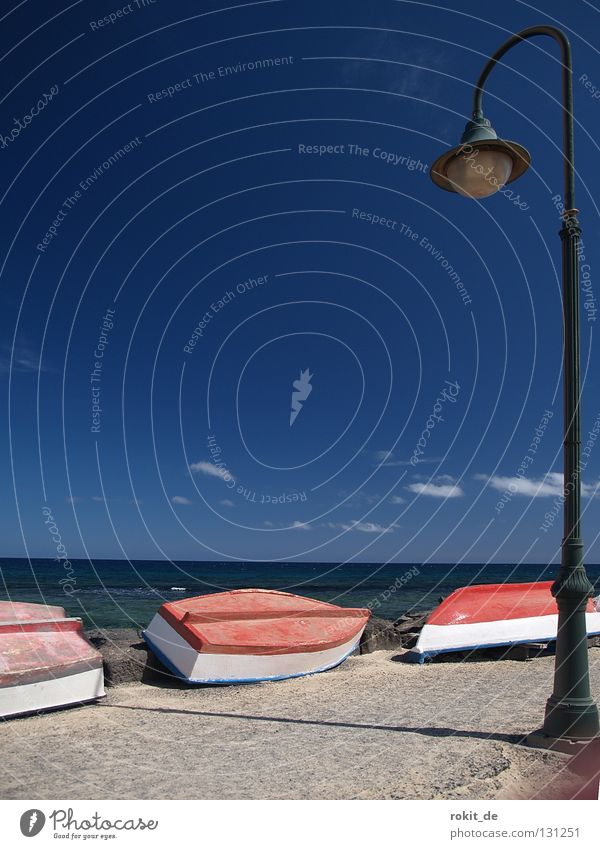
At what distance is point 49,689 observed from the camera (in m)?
7.40

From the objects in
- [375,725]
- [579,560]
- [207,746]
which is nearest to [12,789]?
[207,746]

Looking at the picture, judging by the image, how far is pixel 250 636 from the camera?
9891 mm

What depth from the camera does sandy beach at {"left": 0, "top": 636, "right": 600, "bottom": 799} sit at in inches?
180

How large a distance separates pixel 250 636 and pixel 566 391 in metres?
6.39

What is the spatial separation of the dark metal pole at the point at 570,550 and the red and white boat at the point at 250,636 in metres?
4.78

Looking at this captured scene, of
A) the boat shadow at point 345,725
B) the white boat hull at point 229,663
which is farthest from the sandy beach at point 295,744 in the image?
the white boat hull at point 229,663

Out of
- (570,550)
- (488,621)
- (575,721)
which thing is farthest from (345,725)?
(488,621)

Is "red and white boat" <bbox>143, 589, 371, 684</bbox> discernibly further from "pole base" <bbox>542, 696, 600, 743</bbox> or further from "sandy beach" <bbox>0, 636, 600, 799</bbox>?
"pole base" <bbox>542, 696, 600, 743</bbox>

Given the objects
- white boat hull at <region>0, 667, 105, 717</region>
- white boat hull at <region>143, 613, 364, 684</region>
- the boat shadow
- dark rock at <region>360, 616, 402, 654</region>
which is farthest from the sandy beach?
dark rock at <region>360, 616, 402, 654</region>

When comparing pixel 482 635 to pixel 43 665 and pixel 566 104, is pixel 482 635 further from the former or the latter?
pixel 566 104

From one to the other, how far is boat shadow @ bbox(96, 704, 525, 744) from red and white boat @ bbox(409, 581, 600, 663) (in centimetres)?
474

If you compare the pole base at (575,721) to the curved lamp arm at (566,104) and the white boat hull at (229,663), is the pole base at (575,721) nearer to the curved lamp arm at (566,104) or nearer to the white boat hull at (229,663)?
the curved lamp arm at (566,104)

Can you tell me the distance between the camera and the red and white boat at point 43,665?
7133mm
